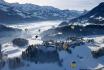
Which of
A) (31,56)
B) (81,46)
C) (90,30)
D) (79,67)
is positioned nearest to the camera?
(79,67)

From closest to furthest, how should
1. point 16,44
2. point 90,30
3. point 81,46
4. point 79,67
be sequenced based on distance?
point 79,67 → point 81,46 → point 16,44 → point 90,30

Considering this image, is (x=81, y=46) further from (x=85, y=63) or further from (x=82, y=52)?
(x=85, y=63)

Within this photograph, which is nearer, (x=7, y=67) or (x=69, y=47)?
(x=7, y=67)

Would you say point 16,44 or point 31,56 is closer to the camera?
point 31,56

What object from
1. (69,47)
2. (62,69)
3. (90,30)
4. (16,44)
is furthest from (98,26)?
(62,69)

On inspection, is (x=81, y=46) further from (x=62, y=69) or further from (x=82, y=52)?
(x=62, y=69)

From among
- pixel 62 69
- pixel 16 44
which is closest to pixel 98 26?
pixel 16 44

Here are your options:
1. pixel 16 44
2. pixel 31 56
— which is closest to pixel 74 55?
pixel 31 56

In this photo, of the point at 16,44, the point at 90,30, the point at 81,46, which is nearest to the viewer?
the point at 81,46

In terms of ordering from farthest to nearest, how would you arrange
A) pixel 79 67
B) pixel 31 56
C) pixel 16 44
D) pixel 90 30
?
pixel 90 30 → pixel 16 44 → pixel 31 56 → pixel 79 67
